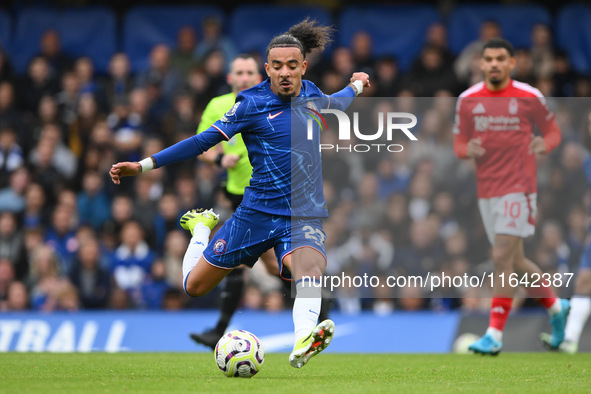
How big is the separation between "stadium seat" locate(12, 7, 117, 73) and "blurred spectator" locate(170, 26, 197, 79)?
1.53 meters

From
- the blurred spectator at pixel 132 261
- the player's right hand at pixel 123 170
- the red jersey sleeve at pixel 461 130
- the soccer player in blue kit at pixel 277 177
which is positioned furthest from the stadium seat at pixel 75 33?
the player's right hand at pixel 123 170

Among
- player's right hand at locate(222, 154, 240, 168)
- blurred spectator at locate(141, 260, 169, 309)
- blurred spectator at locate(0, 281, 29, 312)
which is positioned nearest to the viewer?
player's right hand at locate(222, 154, 240, 168)

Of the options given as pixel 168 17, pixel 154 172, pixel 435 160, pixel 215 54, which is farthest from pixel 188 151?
pixel 168 17

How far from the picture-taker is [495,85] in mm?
9070

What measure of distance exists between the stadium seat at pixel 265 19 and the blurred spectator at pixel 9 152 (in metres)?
3.98

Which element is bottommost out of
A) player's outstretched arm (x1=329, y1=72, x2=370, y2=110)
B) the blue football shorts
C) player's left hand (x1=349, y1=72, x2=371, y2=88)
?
the blue football shorts

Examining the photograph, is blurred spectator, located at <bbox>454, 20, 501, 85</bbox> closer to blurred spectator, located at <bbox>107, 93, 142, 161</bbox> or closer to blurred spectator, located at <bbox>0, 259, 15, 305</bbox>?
blurred spectator, located at <bbox>107, 93, 142, 161</bbox>

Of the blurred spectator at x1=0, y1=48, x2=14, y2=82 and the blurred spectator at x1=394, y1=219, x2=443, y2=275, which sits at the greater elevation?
the blurred spectator at x1=0, y1=48, x2=14, y2=82

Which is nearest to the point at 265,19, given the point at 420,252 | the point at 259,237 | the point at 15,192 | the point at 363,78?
the point at 15,192

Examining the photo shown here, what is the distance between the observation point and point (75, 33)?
54.8ft

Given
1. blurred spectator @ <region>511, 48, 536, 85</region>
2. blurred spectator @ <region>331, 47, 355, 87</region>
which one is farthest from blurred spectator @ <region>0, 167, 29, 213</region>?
blurred spectator @ <region>511, 48, 536, 85</region>

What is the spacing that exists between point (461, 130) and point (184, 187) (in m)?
5.67

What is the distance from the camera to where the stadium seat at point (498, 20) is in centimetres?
1602

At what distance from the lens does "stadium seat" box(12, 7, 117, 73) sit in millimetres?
16656
